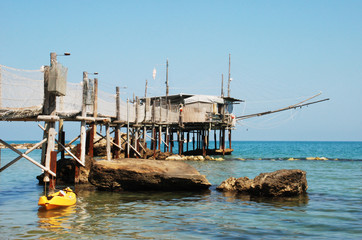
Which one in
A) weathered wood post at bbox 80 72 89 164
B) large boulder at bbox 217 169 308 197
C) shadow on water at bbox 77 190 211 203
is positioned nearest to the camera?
shadow on water at bbox 77 190 211 203

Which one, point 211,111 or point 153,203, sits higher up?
point 211,111

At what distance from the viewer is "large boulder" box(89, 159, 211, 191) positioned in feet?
53.2

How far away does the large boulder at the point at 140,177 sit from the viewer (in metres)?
16.2

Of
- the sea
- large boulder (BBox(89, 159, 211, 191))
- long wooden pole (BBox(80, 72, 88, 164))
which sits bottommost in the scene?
the sea

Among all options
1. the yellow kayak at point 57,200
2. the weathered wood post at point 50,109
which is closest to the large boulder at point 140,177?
the weathered wood post at point 50,109

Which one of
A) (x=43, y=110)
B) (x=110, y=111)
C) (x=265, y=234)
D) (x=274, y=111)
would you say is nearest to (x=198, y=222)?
(x=265, y=234)

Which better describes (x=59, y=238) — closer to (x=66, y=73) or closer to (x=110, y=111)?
(x=66, y=73)

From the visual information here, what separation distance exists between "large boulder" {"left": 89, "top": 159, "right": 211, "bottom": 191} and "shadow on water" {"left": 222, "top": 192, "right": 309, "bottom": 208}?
167cm

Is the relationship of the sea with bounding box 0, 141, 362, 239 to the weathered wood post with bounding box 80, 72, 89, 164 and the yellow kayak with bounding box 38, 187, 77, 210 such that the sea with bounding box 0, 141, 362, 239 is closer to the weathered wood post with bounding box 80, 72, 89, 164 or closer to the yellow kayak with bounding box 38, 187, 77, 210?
the yellow kayak with bounding box 38, 187, 77, 210

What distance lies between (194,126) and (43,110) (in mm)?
30998

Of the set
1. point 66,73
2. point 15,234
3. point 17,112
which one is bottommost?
point 15,234

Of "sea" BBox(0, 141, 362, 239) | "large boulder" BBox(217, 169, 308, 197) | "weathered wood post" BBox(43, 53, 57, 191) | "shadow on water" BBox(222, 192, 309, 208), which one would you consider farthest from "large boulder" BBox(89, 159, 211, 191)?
"weathered wood post" BBox(43, 53, 57, 191)

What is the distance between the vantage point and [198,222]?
11156 mm

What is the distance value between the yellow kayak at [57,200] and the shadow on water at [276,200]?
550cm
